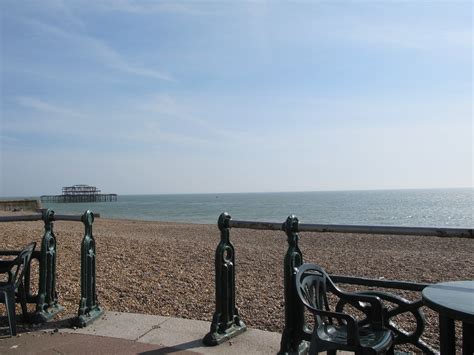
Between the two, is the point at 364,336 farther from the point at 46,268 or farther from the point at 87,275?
the point at 46,268

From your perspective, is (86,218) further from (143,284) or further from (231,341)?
(143,284)

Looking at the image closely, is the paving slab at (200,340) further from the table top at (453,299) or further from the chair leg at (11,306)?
the table top at (453,299)

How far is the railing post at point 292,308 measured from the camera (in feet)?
11.1

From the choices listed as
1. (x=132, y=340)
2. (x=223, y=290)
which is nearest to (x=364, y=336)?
(x=223, y=290)

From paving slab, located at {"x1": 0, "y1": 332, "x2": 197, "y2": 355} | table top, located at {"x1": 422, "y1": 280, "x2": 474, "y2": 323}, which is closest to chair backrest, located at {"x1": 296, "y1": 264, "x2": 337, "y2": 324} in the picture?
table top, located at {"x1": 422, "y1": 280, "x2": 474, "y2": 323}

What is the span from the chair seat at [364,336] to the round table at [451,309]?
323mm

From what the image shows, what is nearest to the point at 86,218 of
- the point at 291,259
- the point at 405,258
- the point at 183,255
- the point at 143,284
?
the point at 291,259

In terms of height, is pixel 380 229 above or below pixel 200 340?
above

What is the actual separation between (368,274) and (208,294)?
15.9 feet

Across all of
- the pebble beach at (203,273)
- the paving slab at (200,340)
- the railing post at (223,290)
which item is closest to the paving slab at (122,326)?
the paving slab at (200,340)

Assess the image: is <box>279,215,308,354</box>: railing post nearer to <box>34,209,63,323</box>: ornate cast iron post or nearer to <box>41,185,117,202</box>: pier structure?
<box>34,209,63,323</box>: ornate cast iron post

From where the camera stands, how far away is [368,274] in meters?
10.6

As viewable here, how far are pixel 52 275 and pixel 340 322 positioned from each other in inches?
117

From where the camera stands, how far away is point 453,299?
7.76 feet
